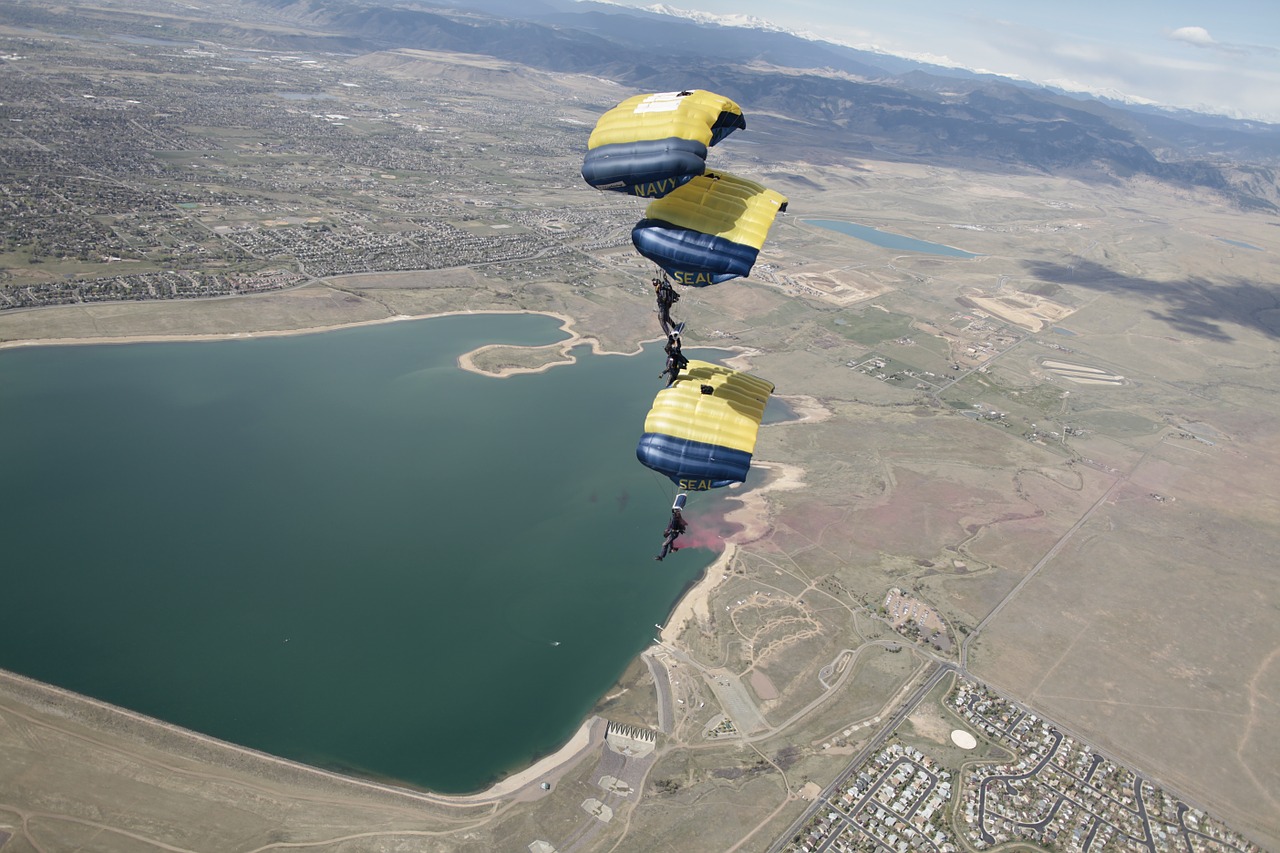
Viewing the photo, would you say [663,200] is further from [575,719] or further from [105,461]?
[105,461]

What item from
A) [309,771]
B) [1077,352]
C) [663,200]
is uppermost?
[663,200]

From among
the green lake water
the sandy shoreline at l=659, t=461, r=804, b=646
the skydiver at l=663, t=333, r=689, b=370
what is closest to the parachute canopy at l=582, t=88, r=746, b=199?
the skydiver at l=663, t=333, r=689, b=370

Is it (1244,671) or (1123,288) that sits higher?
(1123,288)

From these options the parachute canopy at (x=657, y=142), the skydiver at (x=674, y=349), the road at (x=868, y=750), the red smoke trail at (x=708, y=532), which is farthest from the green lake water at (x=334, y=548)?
the parachute canopy at (x=657, y=142)

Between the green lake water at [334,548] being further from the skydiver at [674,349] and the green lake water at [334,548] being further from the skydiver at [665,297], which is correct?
the skydiver at [665,297]

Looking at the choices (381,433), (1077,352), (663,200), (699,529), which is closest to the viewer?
(663,200)

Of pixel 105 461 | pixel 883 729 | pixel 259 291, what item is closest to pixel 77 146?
pixel 259 291

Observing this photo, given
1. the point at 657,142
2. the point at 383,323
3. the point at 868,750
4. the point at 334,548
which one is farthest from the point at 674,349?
the point at 383,323
